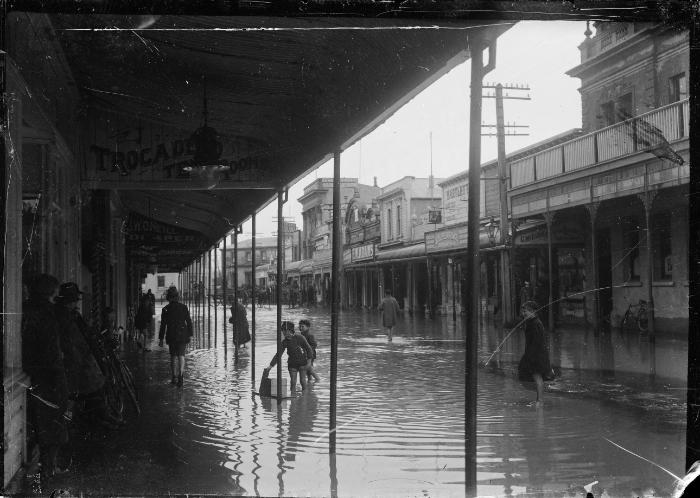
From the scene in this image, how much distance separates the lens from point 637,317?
19766mm

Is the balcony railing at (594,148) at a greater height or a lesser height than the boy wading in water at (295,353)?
greater

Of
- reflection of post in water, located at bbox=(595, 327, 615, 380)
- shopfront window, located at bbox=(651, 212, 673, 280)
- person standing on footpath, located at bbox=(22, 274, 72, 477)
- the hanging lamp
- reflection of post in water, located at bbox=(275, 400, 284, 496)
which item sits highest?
the hanging lamp

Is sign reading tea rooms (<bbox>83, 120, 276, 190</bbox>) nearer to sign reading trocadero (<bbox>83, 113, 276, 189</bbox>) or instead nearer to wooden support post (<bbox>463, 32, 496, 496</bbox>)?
Answer: sign reading trocadero (<bbox>83, 113, 276, 189</bbox>)

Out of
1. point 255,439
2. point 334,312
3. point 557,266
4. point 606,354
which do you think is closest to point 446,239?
point 557,266

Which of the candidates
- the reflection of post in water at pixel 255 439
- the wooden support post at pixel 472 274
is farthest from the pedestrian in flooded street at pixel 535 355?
the wooden support post at pixel 472 274

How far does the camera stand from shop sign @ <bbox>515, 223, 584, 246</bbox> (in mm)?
22094

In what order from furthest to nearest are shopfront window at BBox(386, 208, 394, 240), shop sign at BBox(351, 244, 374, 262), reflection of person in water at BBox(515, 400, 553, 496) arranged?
shopfront window at BBox(386, 208, 394, 240) → shop sign at BBox(351, 244, 374, 262) → reflection of person in water at BBox(515, 400, 553, 496)

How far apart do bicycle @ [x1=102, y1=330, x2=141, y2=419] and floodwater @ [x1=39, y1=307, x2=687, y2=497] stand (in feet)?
0.81

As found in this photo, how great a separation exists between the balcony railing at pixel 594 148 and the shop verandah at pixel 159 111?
996cm

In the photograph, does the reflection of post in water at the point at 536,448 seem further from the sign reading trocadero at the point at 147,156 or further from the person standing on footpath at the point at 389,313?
the person standing on footpath at the point at 389,313

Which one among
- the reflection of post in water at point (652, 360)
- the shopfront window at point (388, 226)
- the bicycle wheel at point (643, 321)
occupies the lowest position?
the reflection of post in water at point (652, 360)

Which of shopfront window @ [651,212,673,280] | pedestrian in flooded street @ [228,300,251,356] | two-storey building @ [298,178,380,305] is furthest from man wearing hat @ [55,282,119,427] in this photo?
two-storey building @ [298,178,380,305]

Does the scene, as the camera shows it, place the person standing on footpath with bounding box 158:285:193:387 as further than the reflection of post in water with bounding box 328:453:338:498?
Yes

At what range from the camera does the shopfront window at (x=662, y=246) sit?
18797 mm
